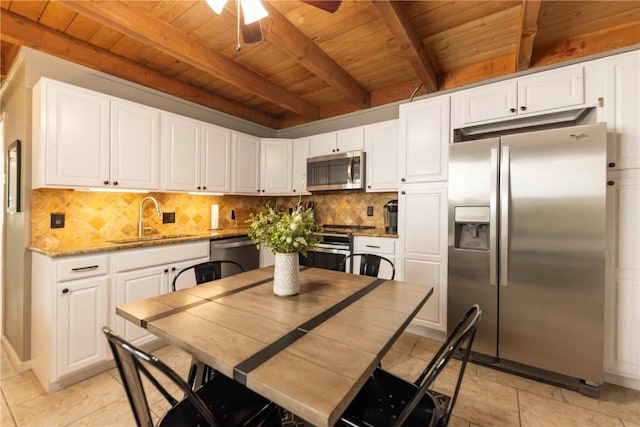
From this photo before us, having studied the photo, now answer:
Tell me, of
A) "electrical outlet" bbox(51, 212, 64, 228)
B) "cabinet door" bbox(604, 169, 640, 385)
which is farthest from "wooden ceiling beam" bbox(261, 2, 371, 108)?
"cabinet door" bbox(604, 169, 640, 385)

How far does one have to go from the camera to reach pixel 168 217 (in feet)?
10.4

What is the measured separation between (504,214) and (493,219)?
0.27 ft

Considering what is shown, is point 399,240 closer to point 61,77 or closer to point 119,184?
point 119,184

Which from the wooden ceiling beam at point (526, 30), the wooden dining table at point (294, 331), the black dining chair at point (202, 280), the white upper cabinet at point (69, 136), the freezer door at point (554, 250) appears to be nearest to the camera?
the wooden dining table at point (294, 331)

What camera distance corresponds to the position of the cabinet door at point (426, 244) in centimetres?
260

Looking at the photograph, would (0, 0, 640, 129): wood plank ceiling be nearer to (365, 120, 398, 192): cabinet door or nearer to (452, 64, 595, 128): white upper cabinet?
(452, 64, 595, 128): white upper cabinet

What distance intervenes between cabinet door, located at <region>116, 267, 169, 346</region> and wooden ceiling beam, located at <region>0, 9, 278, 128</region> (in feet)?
6.59

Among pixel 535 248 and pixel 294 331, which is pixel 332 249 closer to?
pixel 535 248

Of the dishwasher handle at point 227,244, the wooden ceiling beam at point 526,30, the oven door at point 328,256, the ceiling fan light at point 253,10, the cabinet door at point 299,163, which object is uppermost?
the wooden ceiling beam at point 526,30

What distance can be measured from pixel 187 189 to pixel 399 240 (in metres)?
2.34

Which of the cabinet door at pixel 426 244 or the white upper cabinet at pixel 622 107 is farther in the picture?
the cabinet door at pixel 426 244

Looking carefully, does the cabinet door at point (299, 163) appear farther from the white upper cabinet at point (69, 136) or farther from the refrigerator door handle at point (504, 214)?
the refrigerator door handle at point (504, 214)

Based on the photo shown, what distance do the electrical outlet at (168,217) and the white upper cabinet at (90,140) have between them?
50cm

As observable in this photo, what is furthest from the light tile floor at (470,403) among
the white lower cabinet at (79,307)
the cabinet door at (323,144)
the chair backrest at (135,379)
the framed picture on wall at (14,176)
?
the cabinet door at (323,144)
